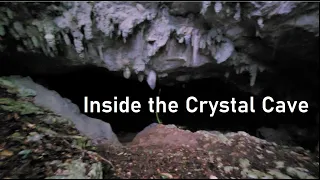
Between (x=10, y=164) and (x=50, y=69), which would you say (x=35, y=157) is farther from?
(x=50, y=69)

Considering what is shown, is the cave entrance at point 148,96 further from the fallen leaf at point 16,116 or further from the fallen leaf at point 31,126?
the fallen leaf at point 31,126

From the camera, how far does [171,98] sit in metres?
6.59

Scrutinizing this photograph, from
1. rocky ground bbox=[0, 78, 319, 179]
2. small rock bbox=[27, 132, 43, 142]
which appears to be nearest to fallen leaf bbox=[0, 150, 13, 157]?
rocky ground bbox=[0, 78, 319, 179]

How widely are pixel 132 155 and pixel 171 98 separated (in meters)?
3.47

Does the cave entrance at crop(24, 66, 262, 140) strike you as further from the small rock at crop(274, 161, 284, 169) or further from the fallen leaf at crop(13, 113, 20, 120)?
the small rock at crop(274, 161, 284, 169)

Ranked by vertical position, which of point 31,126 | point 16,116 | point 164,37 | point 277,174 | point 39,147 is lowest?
point 277,174

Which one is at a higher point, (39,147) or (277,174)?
(39,147)

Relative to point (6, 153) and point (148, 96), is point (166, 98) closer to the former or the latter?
point (148, 96)

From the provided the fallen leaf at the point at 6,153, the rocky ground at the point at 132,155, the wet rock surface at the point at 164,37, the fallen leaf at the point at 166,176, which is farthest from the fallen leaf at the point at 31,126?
the fallen leaf at the point at 166,176

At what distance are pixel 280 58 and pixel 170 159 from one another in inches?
101

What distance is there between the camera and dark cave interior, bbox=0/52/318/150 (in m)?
5.70

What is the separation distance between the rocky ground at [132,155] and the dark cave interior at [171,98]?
1.84m

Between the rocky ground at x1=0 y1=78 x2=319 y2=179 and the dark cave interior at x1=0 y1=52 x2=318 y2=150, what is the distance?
72.6 inches

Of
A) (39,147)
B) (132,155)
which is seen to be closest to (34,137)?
(39,147)
